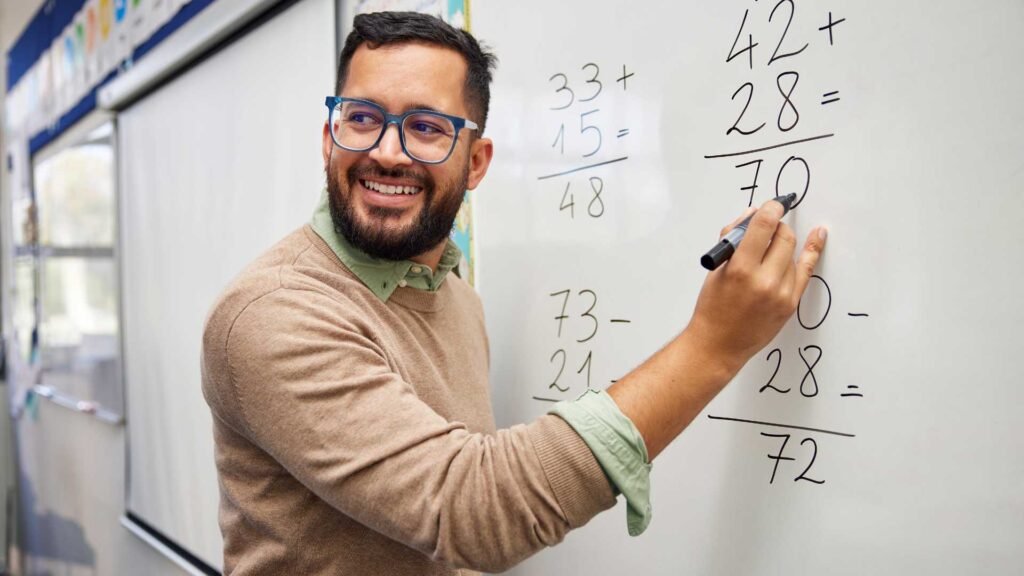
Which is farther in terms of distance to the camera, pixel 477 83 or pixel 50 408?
pixel 50 408

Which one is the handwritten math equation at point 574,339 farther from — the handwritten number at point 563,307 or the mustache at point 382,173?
the mustache at point 382,173

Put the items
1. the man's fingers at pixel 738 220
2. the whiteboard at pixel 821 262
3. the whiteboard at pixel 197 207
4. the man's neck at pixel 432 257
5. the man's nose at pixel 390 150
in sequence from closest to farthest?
the whiteboard at pixel 821 262 < the man's fingers at pixel 738 220 < the man's nose at pixel 390 150 < the man's neck at pixel 432 257 < the whiteboard at pixel 197 207

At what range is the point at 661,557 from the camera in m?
0.88

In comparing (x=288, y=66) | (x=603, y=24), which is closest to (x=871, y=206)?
(x=603, y=24)

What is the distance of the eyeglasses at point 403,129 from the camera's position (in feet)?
2.70

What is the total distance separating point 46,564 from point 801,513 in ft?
12.2

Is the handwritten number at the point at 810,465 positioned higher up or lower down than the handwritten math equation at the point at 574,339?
lower down

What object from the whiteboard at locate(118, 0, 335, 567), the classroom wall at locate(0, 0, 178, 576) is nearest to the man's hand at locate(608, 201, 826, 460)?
the whiteboard at locate(118, 0, 335, 567)

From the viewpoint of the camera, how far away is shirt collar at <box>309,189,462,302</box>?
85 cm

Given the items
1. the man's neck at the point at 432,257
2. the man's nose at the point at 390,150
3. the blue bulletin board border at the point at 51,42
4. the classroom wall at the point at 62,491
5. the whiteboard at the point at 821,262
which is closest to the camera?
the whiteboard at the point at 821,262

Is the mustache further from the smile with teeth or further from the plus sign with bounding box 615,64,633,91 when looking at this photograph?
the plus sign with bounding box 615,64,633,91

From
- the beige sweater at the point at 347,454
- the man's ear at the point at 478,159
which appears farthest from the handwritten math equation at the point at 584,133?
the beige sweater at the point at 347,454

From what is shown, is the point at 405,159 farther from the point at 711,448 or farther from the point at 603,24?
the point at 711,448

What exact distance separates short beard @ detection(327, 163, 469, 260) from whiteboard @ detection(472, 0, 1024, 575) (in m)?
0.20
